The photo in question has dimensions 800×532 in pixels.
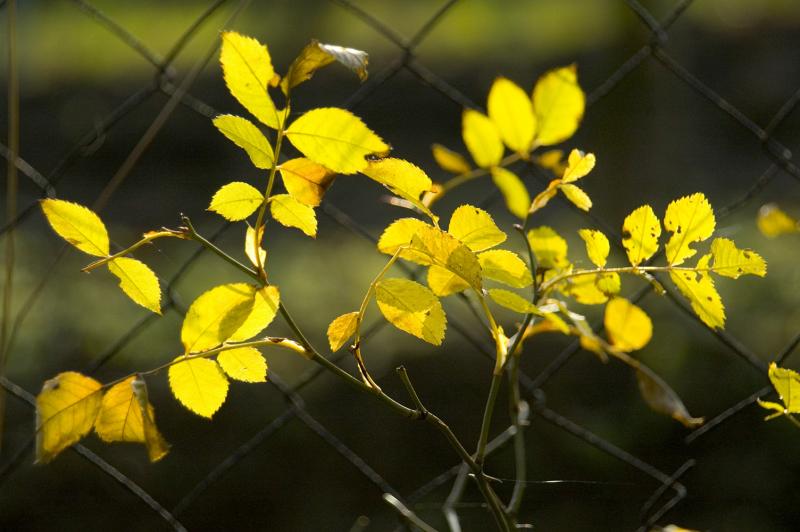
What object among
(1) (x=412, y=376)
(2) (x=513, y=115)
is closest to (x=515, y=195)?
(2) (x=513, y=115)

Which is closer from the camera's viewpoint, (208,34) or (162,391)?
(162,391)

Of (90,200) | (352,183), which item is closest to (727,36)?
(352,183)

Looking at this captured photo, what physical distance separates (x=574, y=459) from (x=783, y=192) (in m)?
1.69

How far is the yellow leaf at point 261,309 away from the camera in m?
0.33

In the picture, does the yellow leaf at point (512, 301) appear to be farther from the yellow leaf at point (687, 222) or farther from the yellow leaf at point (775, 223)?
the yellow leaf at point (775, 223)

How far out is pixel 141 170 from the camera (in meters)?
3.88

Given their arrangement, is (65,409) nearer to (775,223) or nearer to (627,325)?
(627,325)

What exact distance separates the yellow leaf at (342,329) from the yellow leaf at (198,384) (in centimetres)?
5

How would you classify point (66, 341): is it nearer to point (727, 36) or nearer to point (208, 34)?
point (208, 34)

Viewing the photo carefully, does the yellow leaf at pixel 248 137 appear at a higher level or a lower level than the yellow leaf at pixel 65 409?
higher

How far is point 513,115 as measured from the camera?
1.00ft

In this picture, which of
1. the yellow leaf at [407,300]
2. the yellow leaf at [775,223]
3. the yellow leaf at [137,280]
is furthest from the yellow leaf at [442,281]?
the yellow leaf at [775,223]

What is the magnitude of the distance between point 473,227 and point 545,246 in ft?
0.11

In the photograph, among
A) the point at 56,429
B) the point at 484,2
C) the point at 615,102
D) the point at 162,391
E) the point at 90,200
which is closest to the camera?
the point at 56,429
